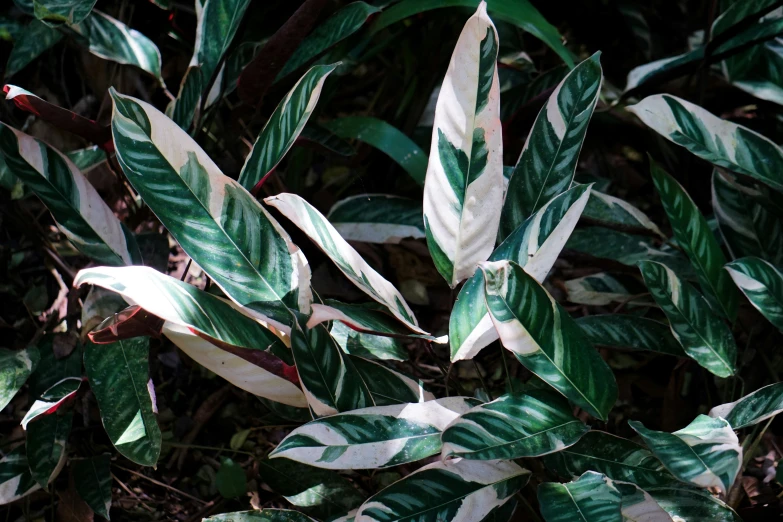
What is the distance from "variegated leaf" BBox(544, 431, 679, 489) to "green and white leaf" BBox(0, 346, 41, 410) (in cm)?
67

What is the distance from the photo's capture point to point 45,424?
0.96 meters

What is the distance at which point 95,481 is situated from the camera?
100 cm

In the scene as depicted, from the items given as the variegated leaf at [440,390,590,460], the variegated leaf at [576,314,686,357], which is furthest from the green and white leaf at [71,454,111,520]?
the variegated leaf at [576,314,686,357]

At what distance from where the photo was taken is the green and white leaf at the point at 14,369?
0.92 m

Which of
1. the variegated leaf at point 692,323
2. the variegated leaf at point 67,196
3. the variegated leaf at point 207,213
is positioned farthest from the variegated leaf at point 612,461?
the variegated leaf at point 67,196

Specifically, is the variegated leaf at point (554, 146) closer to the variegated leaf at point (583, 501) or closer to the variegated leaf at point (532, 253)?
the variegated leaf at point (532, 253)

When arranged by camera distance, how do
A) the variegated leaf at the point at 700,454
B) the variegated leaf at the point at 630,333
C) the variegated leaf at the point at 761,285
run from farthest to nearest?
the variegated leaf at the point at 630,333 → the variegated leaf at the point at 761,285 → the variegated leaf at the point at 700,454

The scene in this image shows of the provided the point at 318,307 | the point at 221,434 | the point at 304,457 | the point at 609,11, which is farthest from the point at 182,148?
the point at 609,11

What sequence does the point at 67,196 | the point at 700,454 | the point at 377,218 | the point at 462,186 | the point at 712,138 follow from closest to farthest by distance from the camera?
the point at 700,454 → the point at 462,186 → the point at 67,196 → the point at 712,138 → the point at 377,218

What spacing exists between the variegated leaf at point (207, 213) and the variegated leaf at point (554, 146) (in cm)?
28

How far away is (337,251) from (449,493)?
0.28 meters

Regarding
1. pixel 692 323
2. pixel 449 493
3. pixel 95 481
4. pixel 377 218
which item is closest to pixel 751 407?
pixel 692 323

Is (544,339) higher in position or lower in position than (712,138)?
lower

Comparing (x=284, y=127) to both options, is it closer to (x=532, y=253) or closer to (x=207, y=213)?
(x=207, y=213)
